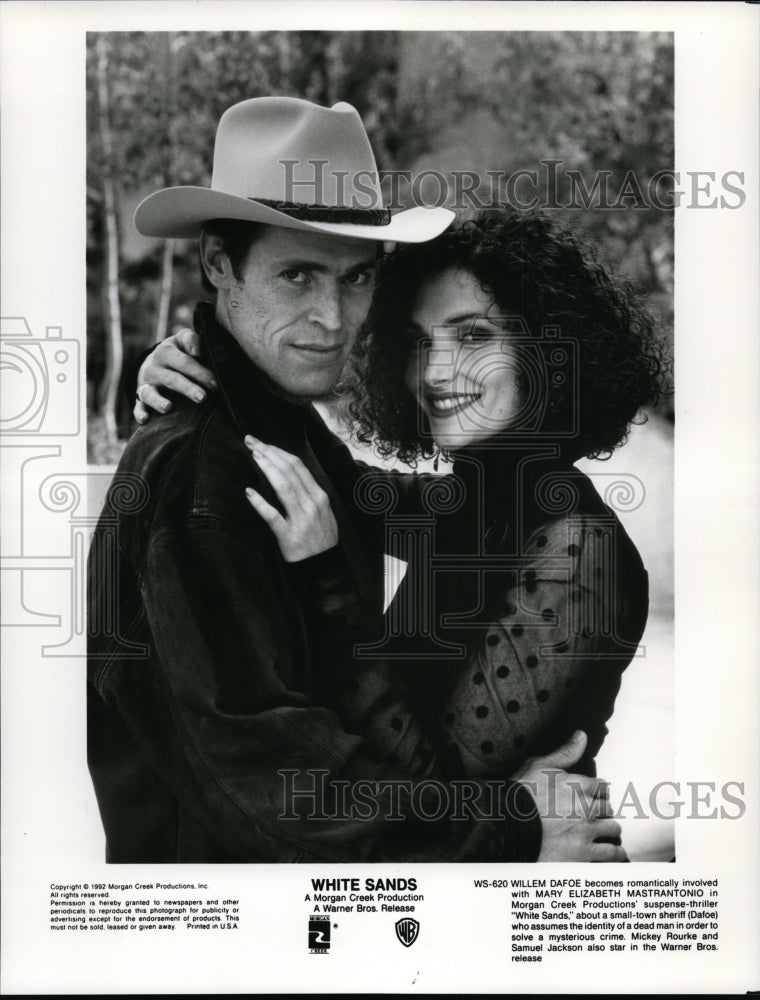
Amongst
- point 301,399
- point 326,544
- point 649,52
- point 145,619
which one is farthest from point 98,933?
point 649,52

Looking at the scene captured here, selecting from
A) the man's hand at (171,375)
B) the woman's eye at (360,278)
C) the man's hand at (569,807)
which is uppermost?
the woman's eye at (360,278)

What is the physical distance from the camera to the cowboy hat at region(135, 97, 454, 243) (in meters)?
3.59

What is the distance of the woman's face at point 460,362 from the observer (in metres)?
3.69

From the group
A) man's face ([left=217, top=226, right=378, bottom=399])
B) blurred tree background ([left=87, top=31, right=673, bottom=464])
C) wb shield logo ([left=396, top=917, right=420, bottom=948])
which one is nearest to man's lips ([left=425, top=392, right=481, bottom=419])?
man's face ([left=217, top=226, right=378, bottom=399])

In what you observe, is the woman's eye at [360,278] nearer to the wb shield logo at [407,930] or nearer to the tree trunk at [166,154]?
the tree trunk at [166,154]

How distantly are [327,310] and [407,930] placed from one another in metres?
2.09

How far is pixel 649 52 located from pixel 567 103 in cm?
34

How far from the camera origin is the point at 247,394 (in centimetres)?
362

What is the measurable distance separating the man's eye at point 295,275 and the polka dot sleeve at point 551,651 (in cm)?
116

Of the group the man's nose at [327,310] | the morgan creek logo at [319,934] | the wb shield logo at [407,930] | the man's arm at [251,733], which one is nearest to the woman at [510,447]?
the man's nose at [327,310]

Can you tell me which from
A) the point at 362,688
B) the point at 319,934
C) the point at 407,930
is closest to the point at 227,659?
the point at 362,688

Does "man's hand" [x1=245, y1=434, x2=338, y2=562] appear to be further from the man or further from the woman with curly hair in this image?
the woman with curly hair

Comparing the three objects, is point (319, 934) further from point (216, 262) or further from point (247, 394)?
point (216, 262)

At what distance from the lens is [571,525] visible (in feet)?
12.1
